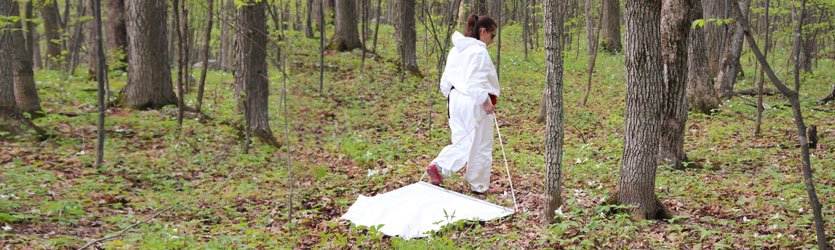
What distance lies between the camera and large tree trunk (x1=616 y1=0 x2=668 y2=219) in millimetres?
4816

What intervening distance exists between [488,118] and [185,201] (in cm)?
339

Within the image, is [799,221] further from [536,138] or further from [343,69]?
[343,69]

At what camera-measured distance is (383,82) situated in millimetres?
14664

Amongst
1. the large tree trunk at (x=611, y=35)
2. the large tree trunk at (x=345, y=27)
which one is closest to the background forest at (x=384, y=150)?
the large tree trunk at (x=345, y=27)

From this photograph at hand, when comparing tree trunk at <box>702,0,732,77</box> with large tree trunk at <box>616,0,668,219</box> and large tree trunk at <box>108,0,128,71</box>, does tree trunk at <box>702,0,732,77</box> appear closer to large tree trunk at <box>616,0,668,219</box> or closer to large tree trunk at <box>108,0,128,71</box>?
large tree trunk at <box>616,0,668,219</box>

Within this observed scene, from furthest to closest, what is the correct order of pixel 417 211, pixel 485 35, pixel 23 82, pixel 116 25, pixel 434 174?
pixel 116 25, pixel 23 82, pixel 434 174, pixel 485 35, pixel 417 211

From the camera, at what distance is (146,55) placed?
35.3ft

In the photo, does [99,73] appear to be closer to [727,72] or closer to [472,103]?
[472,103]

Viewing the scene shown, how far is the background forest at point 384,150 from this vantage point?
4.73m

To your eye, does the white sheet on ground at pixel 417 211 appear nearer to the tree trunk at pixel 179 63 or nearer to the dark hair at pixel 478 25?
the dark hair at pixel 478 25

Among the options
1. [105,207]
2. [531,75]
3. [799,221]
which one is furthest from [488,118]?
[531,75]

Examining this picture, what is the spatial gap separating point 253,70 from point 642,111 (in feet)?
20.5

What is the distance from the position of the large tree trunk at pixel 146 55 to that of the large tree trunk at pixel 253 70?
88.6 inches

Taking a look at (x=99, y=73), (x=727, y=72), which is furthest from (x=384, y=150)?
(x=727, y=72)
